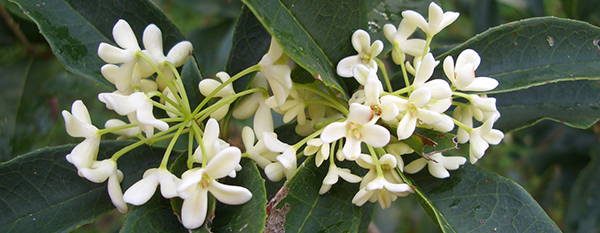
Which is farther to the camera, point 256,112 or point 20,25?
point 20,25

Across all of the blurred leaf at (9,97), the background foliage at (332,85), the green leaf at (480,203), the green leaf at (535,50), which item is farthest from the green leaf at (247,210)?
the blurred leaf at (9,97)

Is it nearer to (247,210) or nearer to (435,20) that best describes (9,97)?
(247,210)

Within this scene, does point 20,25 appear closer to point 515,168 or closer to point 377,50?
point 377,50

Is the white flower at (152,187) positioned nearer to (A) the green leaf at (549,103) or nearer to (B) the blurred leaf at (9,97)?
(A) the green leaf at (549,103)

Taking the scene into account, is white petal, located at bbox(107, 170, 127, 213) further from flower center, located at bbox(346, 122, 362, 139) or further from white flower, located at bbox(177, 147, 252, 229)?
flower center, located at bbox(346, 122, 362, 139)

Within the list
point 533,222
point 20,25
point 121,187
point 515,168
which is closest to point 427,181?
point 533,222

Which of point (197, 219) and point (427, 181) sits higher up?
point (197, 219)

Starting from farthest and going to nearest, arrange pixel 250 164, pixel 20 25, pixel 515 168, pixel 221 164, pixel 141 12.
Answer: pixel 515 168 < pixel 20 25 < pixel 141 12 < pixel 250 164 < pixel 221 164
